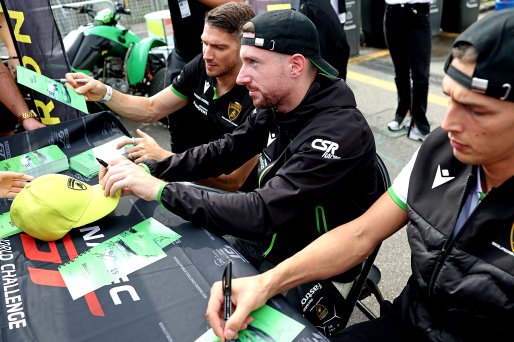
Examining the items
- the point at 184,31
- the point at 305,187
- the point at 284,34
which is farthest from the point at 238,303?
the point at 184,31

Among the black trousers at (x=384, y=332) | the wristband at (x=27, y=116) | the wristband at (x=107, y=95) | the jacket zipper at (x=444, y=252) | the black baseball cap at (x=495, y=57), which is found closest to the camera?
the black baseball cap at (x=495, y=57)

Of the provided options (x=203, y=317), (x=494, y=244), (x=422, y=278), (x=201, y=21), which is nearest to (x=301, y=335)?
(x=203, y=317)

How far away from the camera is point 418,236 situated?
49.9 inches

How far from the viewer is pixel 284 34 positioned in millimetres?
1548

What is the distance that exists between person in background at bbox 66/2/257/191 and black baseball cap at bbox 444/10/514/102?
4.11 feet

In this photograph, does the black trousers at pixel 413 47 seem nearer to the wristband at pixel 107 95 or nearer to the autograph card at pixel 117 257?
the wristband at pixel 107 95

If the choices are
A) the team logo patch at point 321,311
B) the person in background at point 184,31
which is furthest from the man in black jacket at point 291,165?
the person in background at point 184,31

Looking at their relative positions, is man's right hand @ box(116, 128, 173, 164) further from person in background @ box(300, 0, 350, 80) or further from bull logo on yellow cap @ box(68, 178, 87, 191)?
person in background @ box(300, 0, 350, 80)

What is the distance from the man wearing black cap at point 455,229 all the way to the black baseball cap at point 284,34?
56 cm

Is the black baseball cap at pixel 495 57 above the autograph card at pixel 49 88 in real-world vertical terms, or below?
above

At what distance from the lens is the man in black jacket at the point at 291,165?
56.9 inches

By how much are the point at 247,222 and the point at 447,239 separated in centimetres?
60

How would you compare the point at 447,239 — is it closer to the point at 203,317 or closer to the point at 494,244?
the point at 494,244

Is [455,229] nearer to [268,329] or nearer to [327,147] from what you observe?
[327,147]
